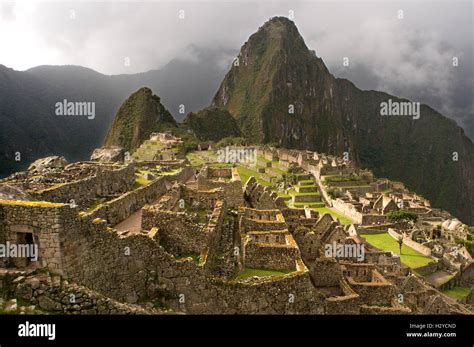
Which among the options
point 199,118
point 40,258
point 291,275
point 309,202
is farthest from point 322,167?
point 199,118

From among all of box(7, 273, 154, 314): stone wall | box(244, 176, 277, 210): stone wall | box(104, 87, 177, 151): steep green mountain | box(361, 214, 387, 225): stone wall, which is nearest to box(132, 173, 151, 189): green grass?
box(244, 176, 277, 210): stone wall

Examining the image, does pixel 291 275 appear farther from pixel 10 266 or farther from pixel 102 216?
pixel 10 266

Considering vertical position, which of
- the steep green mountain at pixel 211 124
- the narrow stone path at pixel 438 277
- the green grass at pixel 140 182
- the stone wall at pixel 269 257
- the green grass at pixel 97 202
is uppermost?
the steep green mountain at pixel 211 124

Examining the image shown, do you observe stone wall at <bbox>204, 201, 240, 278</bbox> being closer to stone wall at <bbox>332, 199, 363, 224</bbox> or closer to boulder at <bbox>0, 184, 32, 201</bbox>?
boulder at <bbox>0, 184, 32, 201</bbox>

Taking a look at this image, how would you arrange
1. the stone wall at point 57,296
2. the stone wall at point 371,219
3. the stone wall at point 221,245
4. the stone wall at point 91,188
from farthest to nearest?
the stone wall at point 371,219 < the stone wall at point 91,188 < the stone wall at point 221,245 < the stone wall at point 57,296

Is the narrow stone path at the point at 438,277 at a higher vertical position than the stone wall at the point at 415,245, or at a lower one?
lower

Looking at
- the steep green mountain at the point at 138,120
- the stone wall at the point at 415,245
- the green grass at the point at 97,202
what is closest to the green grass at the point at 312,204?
the stone wall at the point at 415,245

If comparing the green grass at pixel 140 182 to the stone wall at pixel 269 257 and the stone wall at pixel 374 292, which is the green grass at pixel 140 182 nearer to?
the stone wall at pixel 269 257

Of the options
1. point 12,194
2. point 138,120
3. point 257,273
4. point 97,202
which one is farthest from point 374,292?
point 138,120
